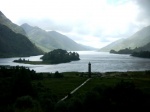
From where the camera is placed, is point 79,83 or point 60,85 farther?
point 79,83

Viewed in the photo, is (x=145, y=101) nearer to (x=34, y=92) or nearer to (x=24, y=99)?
(x=24, y=99)

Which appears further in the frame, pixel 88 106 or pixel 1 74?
pixel 1 74

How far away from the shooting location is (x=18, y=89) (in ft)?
188

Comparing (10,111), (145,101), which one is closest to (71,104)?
(10,111)

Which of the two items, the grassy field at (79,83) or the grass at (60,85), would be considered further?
the grassy field at (79,83)

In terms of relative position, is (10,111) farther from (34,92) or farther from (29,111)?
(34,92)

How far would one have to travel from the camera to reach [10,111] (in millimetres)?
35281

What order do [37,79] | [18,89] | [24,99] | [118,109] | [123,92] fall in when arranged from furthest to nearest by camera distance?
[37,79] → [18,89] → [24,99] → [123,92] → [118,109]

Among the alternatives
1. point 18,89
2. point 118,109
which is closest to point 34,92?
point 18,89

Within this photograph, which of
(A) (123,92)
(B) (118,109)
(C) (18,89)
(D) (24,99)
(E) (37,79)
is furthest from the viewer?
(E) (37,79)

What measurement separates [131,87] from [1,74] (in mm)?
79705

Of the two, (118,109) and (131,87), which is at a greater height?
(131,87)

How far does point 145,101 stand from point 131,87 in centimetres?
349

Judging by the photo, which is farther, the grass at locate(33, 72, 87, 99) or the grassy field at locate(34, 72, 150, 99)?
the grassy field at locate(34, 72, 150, 99)
